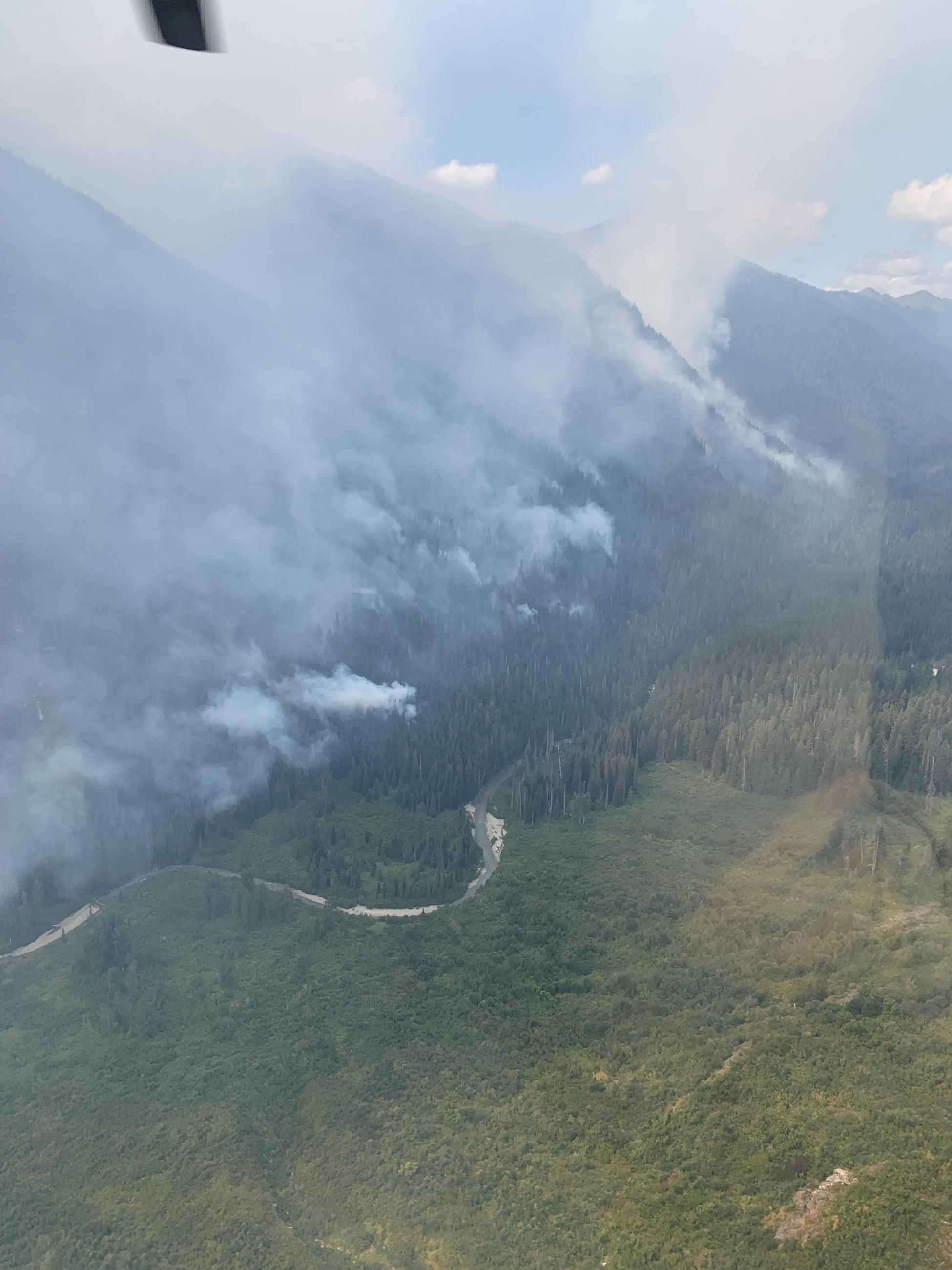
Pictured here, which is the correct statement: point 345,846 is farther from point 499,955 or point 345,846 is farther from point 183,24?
point 183,24

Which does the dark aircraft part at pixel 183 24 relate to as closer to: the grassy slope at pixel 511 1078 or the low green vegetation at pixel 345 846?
the grassy slope at pixel 511 1078

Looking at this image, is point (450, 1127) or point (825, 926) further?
point (825, 926)

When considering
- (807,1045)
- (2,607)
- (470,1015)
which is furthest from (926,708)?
(2,607)

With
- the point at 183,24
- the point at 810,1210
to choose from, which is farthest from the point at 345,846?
the point at 183,24

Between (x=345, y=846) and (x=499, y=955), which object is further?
(x=345, y=846)

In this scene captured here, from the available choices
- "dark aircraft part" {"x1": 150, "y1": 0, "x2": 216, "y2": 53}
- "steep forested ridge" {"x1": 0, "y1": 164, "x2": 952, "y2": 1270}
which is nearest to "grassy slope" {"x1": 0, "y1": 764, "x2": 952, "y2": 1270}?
"steep forested ridge" {"x1": 0, "y1": 164, "x2": 952, "y2": 1270}

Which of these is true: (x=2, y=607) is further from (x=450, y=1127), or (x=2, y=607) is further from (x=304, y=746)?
(x=450, y=1127)
